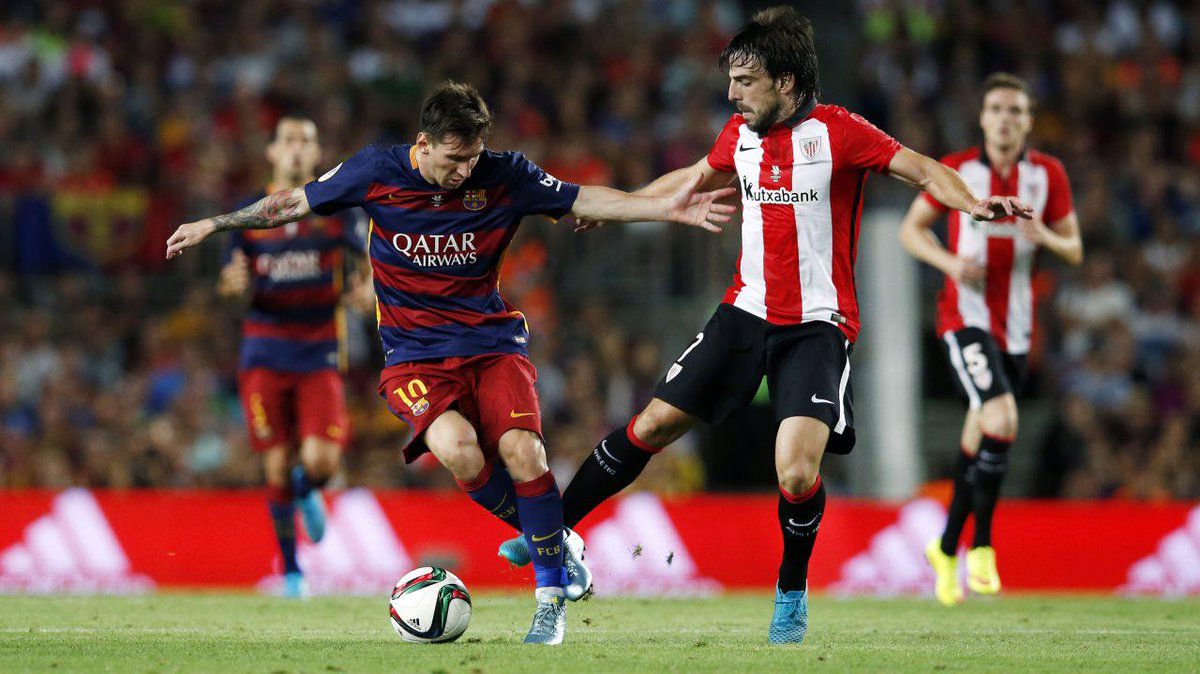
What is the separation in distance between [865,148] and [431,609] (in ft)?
8.86

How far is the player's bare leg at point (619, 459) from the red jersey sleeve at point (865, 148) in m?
1.32

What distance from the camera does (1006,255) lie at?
32.3ft

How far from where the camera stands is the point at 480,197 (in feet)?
24.4

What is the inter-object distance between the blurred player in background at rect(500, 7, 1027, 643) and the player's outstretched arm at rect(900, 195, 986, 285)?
7.05 feet

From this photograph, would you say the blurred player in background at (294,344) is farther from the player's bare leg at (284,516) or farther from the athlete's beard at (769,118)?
the athlete's beard at (769,118)

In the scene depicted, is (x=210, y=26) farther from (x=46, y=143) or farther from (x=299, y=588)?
(x=299, y=588)

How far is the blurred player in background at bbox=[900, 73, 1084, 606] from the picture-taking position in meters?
9.68

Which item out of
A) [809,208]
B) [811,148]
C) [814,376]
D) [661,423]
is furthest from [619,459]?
[811,148]

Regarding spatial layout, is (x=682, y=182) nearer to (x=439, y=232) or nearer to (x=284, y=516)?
(x=439, y=232)

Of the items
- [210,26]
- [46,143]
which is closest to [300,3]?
[210,26]

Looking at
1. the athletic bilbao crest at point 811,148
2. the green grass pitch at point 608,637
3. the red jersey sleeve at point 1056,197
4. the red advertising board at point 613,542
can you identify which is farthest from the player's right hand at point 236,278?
the red jersey sleeve at point 1056,197

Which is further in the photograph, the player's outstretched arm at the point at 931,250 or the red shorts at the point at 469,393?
the player's outstretched arm at the point at 931,250

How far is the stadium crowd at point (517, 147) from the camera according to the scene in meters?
14.9

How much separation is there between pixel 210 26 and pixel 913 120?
7.56 m
